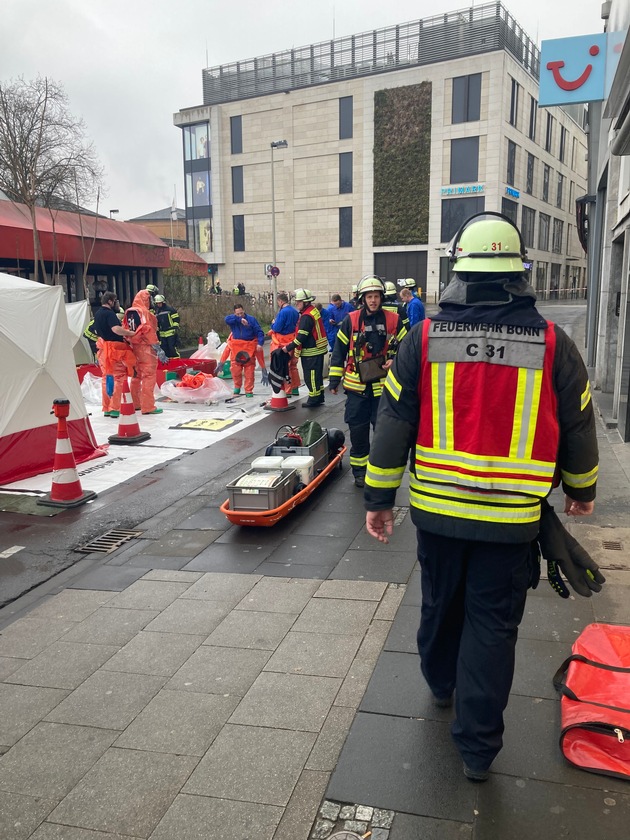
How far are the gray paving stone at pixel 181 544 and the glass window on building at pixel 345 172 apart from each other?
43186 millimetres

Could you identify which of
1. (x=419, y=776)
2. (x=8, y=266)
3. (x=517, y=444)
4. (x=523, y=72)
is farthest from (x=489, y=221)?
(x=523, y=72)

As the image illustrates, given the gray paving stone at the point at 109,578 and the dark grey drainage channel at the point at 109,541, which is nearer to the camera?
the gray paving stone at the point at 109,578

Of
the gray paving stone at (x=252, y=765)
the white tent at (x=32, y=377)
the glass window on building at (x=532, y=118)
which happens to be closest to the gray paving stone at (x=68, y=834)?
the gray paving stone at (x=252, y=765)

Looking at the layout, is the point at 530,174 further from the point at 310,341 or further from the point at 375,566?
the point at 375,566

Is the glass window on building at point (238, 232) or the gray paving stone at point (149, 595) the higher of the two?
the glass window on building at point (238, 232)

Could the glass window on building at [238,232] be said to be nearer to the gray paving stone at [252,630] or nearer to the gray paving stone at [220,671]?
the gray paving stone at [252,630]

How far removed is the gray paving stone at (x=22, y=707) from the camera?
321 cm

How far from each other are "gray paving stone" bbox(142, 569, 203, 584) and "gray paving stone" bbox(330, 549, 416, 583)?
1.04 metres

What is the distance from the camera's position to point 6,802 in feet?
8.93

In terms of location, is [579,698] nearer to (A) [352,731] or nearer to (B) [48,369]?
(A) [352,731]

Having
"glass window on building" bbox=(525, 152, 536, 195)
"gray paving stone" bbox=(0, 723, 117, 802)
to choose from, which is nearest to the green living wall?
"glass window on building" bbox=(525, 152, 536, 195)

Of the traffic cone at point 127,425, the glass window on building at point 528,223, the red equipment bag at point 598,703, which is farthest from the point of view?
the glass window on building at point 528,223

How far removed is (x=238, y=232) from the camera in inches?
1993

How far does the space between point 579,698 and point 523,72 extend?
48.2 meters
